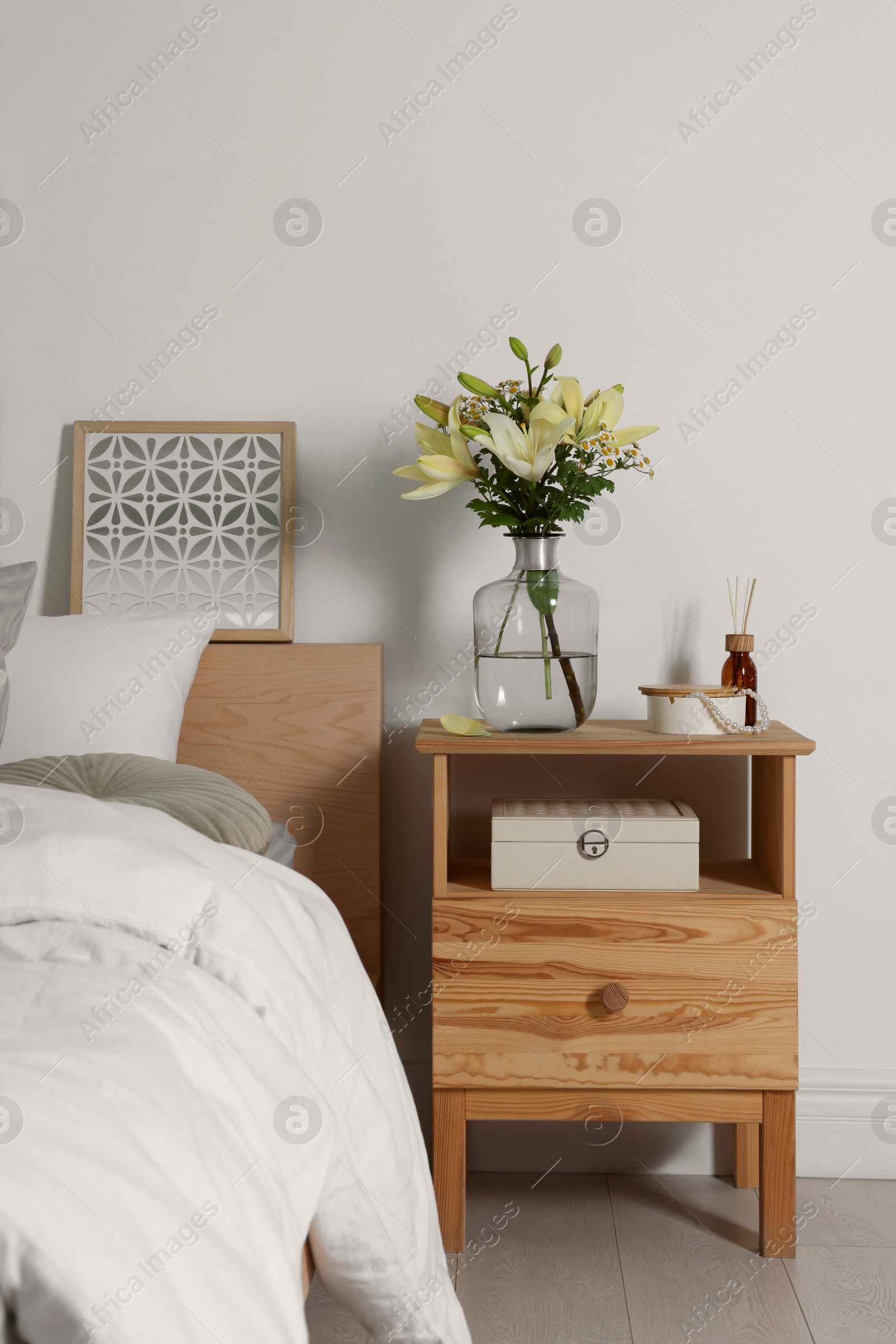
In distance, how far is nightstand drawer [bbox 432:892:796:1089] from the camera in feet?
5.00

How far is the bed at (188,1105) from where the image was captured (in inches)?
23.4

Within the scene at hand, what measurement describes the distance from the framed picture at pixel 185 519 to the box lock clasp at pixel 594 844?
26.6 inches

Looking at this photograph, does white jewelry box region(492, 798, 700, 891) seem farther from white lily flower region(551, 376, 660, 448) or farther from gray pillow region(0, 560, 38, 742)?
gray pillow region(0, 560, 38, 742)

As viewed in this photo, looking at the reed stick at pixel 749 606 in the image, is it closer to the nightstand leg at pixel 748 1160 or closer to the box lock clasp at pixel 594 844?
the box lock clasp at pixel 594 844

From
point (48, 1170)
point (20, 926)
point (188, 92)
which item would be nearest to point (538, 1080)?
point (20, 926)

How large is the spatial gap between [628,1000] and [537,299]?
47.7 inches

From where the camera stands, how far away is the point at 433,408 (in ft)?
5.50

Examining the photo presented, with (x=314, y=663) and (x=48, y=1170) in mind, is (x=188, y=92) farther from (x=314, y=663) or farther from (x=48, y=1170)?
(x=48, y=1170)

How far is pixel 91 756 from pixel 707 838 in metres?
1.09

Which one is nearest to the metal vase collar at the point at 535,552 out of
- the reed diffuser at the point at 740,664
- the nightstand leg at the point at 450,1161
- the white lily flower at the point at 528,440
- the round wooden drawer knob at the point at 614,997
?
the white lily flower at the point at 528,440

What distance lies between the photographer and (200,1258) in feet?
2.16

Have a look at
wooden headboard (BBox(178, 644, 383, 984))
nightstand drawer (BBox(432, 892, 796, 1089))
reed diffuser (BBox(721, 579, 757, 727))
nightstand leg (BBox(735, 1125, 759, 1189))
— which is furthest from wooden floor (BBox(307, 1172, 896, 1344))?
reed diffuser (BBox(721, 579, 757, 727))

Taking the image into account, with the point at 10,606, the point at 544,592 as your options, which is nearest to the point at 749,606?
the point at 544,592

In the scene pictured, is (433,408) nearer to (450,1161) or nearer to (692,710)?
(692,710)
